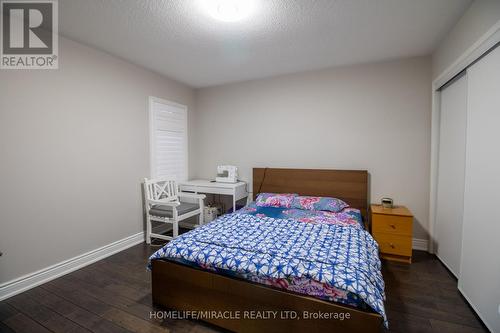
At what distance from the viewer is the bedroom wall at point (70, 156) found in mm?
1939

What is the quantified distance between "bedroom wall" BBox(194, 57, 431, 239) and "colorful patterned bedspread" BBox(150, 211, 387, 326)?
49.3 inches

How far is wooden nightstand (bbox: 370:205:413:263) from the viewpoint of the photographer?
2.45m

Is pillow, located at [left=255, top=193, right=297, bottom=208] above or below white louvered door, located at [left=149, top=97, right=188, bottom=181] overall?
below

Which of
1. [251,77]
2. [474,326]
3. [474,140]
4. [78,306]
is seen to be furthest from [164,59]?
[474,326]

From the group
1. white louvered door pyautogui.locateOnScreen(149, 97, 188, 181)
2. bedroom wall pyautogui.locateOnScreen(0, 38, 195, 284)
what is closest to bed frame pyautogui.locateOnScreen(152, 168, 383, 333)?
bedroom wall pyautogui.locateOnScreen(0, 38, 195, 284)

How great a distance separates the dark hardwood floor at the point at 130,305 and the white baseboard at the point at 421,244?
1.42 feet

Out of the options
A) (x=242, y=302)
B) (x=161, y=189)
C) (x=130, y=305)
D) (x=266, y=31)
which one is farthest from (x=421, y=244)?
(x=161, y=189)

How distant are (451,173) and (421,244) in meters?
1.03

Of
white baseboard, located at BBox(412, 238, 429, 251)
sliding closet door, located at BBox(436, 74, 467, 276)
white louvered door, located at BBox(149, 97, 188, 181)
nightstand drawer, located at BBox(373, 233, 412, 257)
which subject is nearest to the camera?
sliding closet door, located at BBox(436, 74, 467, 276)

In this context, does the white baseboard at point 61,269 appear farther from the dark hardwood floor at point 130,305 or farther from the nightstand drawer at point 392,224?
the nightstand drawer at point 392,224

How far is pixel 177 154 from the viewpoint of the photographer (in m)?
3.71

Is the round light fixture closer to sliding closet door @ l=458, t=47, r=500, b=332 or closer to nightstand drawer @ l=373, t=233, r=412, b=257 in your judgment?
sliding closet door @ l=458, t=47, r=500, b=332

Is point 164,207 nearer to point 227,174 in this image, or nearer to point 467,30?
point 227,174

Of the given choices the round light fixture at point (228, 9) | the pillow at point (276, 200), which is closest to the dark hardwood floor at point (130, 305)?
the pillow at point (276, 200)
